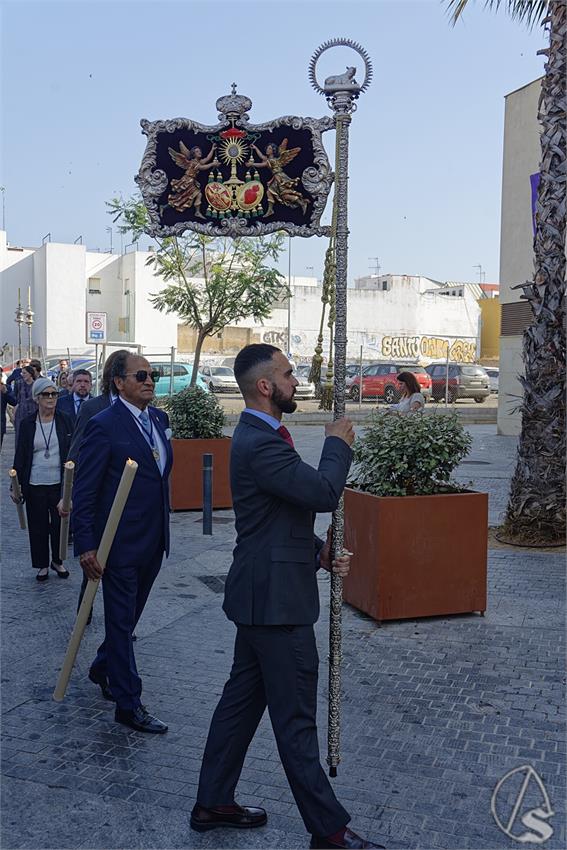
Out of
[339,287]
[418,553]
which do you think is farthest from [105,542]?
[418,553]

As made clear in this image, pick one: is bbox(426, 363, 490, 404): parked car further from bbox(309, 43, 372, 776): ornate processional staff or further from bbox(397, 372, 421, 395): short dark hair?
bbox(309, 43, 372, 776): ornate processional staff

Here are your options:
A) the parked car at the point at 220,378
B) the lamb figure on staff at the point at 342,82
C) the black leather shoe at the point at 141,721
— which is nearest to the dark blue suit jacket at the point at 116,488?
the black leather shoe at the point at 141,721

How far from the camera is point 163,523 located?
15.6 feet

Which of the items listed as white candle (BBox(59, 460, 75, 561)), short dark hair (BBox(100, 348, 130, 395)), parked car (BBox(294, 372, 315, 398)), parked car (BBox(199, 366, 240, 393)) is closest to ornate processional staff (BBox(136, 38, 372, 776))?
white candle (BBox(59, 460, 75, 561))

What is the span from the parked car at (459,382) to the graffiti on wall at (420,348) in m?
20.5

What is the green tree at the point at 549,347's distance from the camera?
358 inches

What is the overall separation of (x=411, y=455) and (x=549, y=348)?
327 cm

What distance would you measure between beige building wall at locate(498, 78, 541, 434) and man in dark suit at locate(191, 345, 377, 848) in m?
17.8

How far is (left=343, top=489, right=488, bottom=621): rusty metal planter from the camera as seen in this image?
6.28 m

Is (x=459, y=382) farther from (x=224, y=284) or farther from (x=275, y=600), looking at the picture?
(x=275, y=600)

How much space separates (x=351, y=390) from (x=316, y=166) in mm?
23708

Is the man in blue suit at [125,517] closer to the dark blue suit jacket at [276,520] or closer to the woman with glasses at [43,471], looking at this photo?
the dark blue suit jacket at [276,520]

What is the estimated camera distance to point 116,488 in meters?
4.68

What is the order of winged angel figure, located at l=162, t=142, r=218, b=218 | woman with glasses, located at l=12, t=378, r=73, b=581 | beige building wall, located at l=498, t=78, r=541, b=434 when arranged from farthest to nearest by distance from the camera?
beige building wall, located at l=498, t=78, r=541, b=434 < winged angel figure, located at l=162, t=142, r=218, b=218 < woman with glasses, located at l=12, t=378, r=73, b=581
